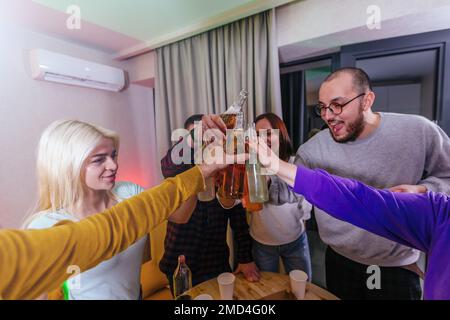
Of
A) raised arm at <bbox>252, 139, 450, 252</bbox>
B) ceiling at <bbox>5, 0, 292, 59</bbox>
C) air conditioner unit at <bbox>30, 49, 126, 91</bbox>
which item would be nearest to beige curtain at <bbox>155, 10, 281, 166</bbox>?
ceiling at <bbox>5, 0, 292, 59</bbox>

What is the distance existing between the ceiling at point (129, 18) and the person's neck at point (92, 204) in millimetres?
388

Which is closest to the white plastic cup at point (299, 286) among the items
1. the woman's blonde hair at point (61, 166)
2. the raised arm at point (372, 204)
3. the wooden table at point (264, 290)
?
the wooden table at point (264, 290)

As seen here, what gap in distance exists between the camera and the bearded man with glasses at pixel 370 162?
25.5 inches

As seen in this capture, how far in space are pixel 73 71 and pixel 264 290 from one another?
86cm

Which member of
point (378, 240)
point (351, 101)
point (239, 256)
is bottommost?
point (239, 256)

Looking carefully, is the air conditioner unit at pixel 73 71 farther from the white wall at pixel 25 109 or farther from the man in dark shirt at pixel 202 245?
the man in dark shirt at pixel 202 245

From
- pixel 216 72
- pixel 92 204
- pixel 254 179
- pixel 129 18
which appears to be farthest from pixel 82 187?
pixel 216 72

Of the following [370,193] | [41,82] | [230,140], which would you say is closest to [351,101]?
[370,193]

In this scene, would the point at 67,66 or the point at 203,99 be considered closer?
the point at 67,66

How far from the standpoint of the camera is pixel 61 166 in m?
0.42
